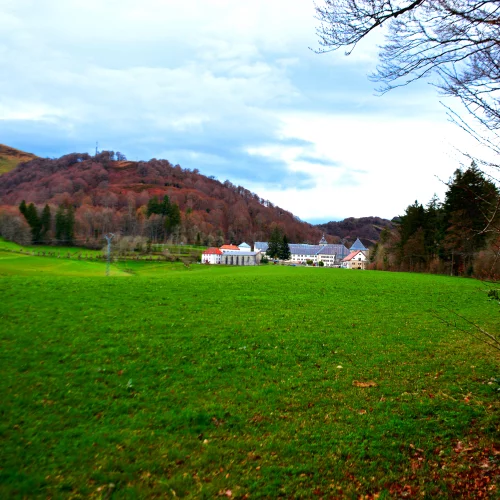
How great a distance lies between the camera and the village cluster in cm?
7756

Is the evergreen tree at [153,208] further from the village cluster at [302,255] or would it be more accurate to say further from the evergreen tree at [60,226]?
the evergreen tree at [60,226]

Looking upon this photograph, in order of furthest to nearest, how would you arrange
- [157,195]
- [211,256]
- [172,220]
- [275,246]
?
1. [157,195]
2. [172,220]
3. [275,246]
4. [211,256]

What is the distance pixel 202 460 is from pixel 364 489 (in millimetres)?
1842

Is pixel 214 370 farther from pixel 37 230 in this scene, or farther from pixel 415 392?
pixel 37 230

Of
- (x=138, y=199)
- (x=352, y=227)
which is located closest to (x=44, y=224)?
(x=138, y=199)

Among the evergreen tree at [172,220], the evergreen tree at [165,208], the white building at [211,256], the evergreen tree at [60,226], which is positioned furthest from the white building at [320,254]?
the evergreen tree at [60,226]

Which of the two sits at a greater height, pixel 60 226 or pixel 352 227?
pixel 352 227

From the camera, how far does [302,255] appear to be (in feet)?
327

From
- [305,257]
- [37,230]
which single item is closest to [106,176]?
[37,230]

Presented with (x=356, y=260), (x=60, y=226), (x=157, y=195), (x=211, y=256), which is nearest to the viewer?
(x=60, y=226)

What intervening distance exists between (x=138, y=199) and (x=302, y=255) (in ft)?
234

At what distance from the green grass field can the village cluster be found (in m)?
64.8

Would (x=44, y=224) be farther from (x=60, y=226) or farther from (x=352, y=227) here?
(x=352, y=227)

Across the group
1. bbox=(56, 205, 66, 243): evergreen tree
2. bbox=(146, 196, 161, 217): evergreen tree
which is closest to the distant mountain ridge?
bbox=(146, 196, 161, 217): evergreen tree
